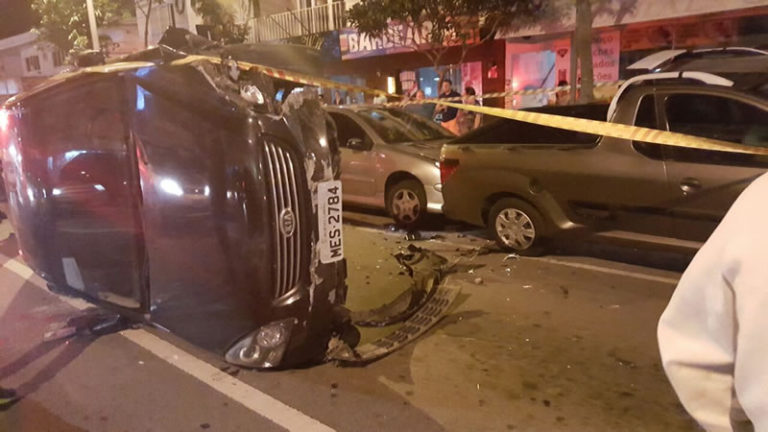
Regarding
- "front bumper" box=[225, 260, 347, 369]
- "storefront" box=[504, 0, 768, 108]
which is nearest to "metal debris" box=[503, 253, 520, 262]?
"front bumper" box=[225, 260, 347, 369]

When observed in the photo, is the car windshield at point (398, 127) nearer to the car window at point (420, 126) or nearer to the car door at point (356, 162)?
the car window at point (420, 126)

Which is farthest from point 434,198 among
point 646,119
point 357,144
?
point 646,119

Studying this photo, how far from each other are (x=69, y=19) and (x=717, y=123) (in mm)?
24040

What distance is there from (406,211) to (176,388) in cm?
462

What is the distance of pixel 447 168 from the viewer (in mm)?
6922

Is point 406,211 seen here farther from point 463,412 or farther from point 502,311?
point 463,412

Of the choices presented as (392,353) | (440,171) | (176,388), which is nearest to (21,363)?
(176,388)

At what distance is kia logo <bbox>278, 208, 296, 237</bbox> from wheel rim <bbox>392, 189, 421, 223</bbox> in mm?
4417

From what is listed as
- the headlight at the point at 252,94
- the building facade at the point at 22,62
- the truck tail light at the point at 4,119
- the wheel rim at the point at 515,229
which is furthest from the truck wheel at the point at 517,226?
the building facade at the point at 22,62

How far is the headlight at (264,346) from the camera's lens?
3.66 meters

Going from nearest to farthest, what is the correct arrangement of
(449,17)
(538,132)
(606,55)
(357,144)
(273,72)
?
(273,72), (538,132), (357,144), (606,55), (449,17)

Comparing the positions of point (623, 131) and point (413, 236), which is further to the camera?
point (413, 236)

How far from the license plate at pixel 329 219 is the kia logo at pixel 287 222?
0.21 meters

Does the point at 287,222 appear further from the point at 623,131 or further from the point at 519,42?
the point at 519,42
